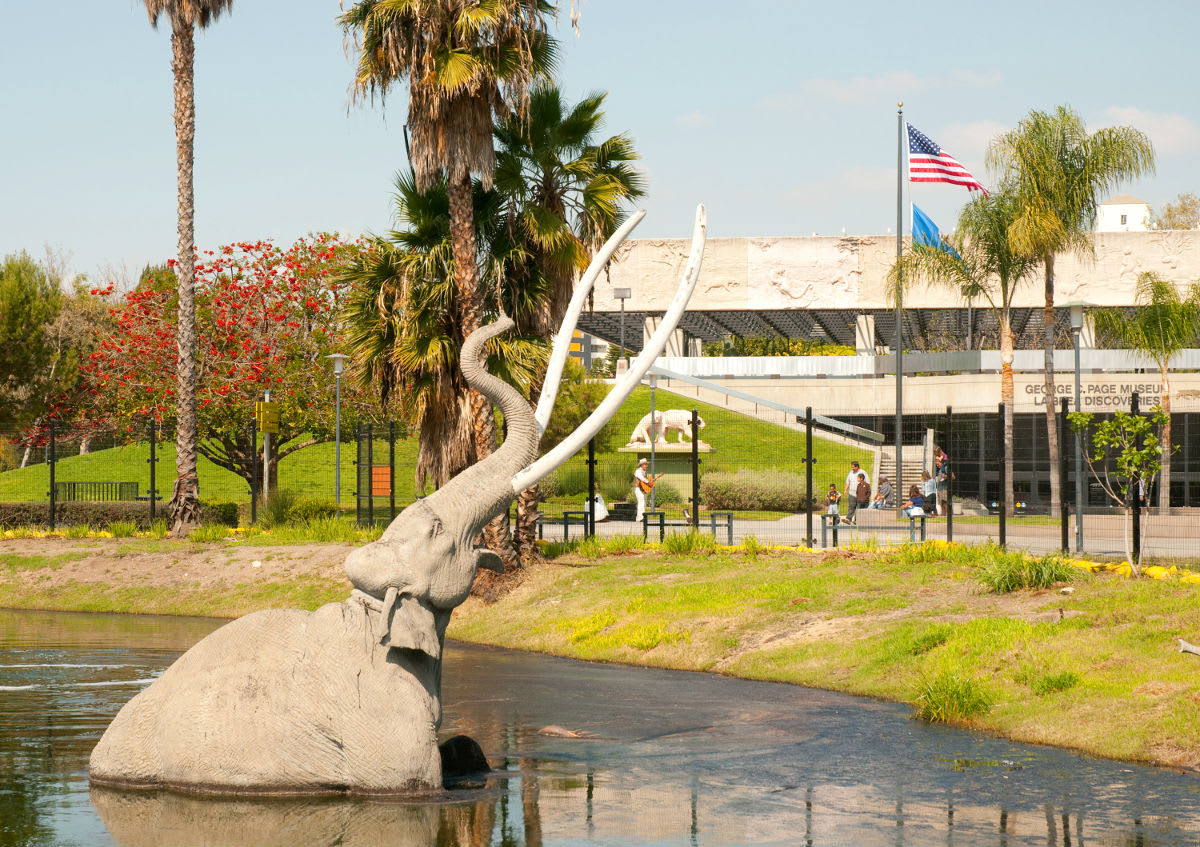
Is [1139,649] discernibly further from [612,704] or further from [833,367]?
[833,367]

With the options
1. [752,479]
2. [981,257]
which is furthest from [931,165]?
[752,479]

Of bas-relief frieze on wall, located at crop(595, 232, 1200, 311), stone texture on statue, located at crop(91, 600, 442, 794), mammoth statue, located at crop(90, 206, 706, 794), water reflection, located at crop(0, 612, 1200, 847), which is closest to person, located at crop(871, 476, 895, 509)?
water reflection, located at crop(0, 612, 1200, 847)

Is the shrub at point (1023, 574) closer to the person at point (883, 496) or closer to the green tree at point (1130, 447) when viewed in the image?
the green tree at point (1130, 447)

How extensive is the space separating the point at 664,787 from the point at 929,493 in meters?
20.2

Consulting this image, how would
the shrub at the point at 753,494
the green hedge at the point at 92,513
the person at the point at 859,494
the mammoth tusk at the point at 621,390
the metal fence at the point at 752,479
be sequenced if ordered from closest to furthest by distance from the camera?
1. the mammoth tusk at the point at 621,390
2. the metal fence at the point at 752,479
3. the person at the point at 859,494
4. the green hedge at the point at 92,513
5. the shrub at the point at 753,494

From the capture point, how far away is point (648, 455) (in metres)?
38.8

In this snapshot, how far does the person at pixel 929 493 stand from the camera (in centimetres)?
2659

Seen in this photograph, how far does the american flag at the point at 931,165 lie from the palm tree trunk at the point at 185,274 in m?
16.7

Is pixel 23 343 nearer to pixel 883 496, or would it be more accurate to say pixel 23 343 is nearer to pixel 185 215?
pixel 185 215

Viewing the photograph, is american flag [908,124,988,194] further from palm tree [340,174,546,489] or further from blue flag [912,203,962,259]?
Answer: palm tree [340,174,546,489]

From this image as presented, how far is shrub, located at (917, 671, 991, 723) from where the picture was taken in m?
9.70

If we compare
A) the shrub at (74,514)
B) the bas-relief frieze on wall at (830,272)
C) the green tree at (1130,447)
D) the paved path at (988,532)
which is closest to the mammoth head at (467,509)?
the green tree at (1130,447)

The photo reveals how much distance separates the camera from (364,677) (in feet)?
22.7

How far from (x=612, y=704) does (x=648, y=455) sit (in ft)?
92.8
